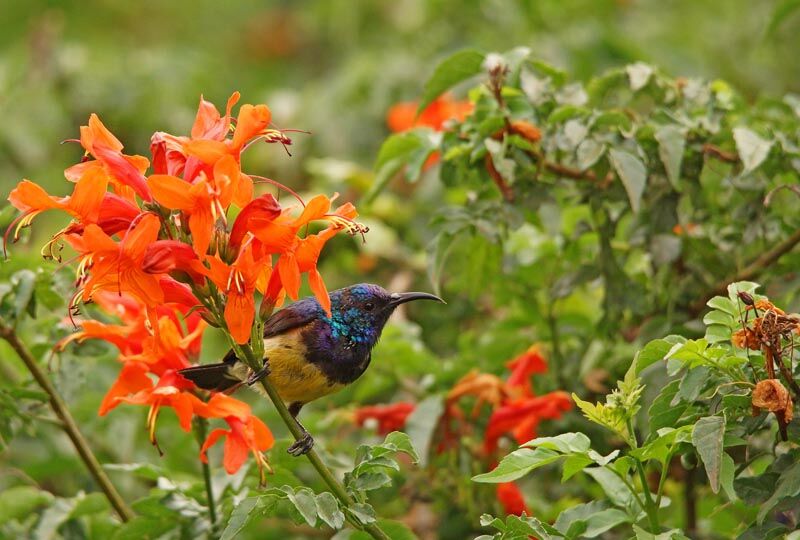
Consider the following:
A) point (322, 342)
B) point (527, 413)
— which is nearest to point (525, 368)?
point (527, 413)

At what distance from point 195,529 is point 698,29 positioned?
4732 millimetres

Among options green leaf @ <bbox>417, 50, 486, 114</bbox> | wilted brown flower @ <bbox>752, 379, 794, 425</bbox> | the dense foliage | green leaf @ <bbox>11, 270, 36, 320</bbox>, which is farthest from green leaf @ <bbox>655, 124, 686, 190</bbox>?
green leaf @ <bbox>11, 270, 36, 320</bbox>

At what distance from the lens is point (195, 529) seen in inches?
112

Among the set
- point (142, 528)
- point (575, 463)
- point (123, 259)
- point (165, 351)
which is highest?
point (123, 259)

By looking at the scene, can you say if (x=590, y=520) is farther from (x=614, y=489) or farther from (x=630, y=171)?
(x=630, y=171)

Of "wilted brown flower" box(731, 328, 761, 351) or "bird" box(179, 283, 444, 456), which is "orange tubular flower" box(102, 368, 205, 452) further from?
"wilted brown flower" box(731, 328, 761, 351)

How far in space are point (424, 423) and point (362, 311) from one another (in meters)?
0.46

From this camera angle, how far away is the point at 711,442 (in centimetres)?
212

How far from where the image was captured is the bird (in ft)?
9.46

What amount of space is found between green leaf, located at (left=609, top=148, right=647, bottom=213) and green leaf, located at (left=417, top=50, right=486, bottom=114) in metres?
0.53

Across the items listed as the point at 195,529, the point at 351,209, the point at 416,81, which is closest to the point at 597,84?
the point at 351,209

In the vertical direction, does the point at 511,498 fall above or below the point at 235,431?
below

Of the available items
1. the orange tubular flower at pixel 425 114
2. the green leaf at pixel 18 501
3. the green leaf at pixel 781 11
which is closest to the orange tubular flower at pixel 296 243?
the green leaf at pixel 18 501

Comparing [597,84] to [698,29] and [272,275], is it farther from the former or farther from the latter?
[698,29]
